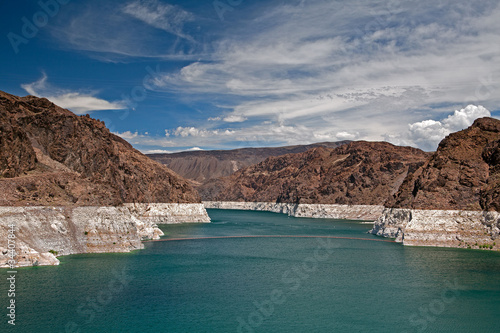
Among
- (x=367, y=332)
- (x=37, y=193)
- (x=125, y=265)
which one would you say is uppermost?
(x=37, y=193)

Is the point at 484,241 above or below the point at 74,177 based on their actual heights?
below

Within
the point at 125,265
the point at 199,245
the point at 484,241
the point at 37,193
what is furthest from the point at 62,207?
the point at 484,241

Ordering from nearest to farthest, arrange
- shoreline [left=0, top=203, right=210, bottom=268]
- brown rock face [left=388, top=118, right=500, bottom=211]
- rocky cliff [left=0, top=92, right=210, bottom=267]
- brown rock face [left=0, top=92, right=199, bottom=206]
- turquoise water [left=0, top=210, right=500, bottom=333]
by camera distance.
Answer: turquoise water [left=0, top=210, right=500, bottom=333] < shoreline [left=0, top=203, right=210, bottom=268] < rocky cliff [left=0, top=92, right=210, bottom=267] < brown rock face [left=0, top=92, right=199, bottom=206] < brown rock face [left=388, top=118, right=500, bottom=211]

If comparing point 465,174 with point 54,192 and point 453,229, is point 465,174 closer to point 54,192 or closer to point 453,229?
point 453,229

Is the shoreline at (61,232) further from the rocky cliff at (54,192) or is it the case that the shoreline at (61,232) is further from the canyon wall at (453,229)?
the canyon wall at (453,229)

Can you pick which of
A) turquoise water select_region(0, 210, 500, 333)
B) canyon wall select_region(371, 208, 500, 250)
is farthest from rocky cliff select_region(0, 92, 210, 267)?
canyon wall select_region(371, 208, 500, 250)

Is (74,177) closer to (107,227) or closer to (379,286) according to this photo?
(107,227)

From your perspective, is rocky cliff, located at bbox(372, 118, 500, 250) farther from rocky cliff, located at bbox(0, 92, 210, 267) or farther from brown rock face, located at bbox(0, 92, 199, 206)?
brown rock face, located at bbox(0, 92, 199, 206)
